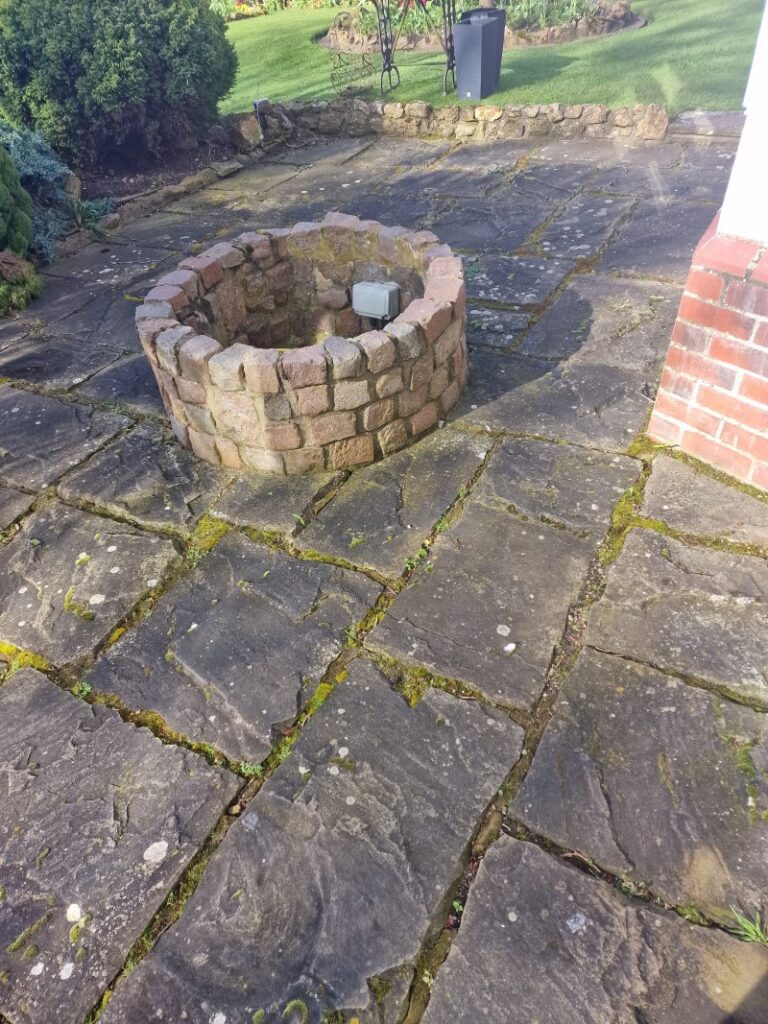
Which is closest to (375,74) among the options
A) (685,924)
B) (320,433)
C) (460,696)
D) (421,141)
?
(421,141)

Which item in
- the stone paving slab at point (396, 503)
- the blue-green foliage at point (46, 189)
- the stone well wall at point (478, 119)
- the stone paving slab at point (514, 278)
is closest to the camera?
the stone paving slab at point (396, 503)

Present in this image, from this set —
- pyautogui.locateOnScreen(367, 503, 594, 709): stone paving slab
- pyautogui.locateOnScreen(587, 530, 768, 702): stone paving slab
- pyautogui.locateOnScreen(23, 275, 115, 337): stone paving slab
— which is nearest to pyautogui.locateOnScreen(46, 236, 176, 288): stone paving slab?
pyautogui.locateOnScreen(23, 275, 115, 337): stone paving slab

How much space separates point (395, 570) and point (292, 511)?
0.66 metres

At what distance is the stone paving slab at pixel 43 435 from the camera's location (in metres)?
3.71

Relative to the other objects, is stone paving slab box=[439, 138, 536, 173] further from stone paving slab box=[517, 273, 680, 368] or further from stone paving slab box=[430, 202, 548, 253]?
stone paving slab box=[517, 273, 680, 368]

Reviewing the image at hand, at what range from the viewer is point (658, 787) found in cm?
204

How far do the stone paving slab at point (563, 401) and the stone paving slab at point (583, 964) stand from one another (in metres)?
2.21

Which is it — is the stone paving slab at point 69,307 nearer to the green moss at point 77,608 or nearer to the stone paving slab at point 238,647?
the green moss at point 77,608

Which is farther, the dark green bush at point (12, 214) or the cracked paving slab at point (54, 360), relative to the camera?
the dark green bush at point (12, 214)

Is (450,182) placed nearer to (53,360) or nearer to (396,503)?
(53,360)

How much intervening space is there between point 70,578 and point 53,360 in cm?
241

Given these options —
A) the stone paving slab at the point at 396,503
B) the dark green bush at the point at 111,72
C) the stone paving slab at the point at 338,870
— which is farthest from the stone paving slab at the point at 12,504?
the dark green bush at the point at 111,72

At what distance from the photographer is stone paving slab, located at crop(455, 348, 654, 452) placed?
356 cm

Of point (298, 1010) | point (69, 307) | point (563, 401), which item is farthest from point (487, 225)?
point (298, 1010)
